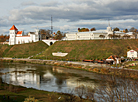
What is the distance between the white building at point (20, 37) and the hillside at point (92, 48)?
21235mm

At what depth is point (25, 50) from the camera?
103375 millimetres

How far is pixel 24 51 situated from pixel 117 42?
170 feet

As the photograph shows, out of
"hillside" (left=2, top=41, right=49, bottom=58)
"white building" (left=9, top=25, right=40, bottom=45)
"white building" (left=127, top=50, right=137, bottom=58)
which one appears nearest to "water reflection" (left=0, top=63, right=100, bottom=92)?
"white building" (left=127, top=50, right=137, bottom=58)

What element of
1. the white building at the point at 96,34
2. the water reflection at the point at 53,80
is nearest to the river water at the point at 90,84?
the water reflection at the point at 53,80

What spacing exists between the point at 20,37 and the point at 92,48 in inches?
2110

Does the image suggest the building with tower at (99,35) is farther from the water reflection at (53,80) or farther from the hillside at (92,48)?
the water reflection at (53,80)

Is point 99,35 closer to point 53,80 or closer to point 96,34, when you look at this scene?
point 96,34

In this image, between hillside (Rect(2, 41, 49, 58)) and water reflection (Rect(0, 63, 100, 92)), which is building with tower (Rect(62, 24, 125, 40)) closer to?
hillside (Rect(2, 41, 49, 58))

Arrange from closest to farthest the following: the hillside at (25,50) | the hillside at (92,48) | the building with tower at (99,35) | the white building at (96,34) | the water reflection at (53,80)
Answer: the water reflection at (53,80) → the hillside at (92,48) → the hillside at (25,50) → the building with tower at (99,35) → the white building at (96,34)

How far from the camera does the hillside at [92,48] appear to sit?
263ft

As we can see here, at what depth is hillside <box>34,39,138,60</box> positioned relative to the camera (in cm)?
8031

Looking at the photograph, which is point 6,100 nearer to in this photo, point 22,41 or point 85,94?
point 85,94

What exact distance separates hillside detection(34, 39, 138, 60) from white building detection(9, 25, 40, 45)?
69.7ft

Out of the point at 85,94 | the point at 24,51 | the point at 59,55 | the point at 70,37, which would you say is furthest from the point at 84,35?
the point at 85,94
